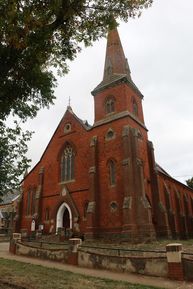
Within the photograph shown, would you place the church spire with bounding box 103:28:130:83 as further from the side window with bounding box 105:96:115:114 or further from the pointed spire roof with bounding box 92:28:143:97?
the side window with bounding box 105:96:115:114

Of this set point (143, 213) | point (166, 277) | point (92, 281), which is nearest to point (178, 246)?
point (166, 277)

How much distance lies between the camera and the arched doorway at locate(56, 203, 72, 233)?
87.1 feet

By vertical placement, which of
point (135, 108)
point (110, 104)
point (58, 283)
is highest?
point (110, 104)

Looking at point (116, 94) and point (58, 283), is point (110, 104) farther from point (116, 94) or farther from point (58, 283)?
point (58, 283)

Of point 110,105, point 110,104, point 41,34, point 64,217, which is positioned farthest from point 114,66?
point 41,34

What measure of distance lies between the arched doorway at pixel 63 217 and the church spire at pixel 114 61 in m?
14.9

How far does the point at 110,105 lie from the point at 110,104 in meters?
0.13

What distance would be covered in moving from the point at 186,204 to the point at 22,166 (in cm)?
3107

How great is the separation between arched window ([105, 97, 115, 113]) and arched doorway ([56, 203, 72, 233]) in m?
10.9

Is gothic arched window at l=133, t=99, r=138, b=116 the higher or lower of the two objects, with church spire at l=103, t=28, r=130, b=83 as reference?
lower

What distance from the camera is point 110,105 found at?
28016 mm

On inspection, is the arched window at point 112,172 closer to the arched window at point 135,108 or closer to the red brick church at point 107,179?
the red brick church at point 107,179

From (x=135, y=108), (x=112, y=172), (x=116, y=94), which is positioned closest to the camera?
(x=112, y=172)

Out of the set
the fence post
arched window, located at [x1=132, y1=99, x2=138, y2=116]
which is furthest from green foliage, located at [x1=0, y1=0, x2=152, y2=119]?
arched window, located at [x1=132, y1=99, x2=138, y2=116]
